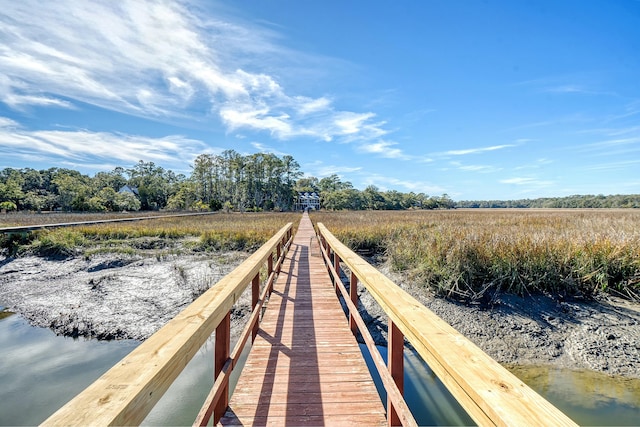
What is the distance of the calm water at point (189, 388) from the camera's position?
3.67 meters

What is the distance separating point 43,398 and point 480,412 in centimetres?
588

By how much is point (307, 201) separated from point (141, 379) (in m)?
77.2

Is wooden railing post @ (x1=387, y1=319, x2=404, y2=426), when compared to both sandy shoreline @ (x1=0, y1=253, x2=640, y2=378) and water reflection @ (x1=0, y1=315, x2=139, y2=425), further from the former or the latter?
water reflection @ (x1=0, y1=315, x2=139, y2=425)

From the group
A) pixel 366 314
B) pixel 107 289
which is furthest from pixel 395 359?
pixel 107 289

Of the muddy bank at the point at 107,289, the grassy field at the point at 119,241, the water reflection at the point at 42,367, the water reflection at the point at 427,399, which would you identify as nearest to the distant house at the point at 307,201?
the grassy field at the point at 119,241

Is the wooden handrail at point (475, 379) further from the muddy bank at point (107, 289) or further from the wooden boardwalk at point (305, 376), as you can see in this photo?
the muddy bank at point (107, 289)

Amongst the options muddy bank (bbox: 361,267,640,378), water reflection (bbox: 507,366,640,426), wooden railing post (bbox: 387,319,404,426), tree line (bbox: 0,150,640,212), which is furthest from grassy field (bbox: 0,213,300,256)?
tree line (bbox: 0,150,640,212)

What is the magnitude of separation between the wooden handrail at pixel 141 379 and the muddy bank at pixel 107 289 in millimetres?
5603

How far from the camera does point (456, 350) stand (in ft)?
3.89

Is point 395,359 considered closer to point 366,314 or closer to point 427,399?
point 427,399

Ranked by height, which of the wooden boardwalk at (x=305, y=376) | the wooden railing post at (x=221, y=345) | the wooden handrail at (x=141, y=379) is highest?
the wooden handrail at (x=141, y=379)

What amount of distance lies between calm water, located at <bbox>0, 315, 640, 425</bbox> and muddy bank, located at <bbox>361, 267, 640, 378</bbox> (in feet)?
1.01

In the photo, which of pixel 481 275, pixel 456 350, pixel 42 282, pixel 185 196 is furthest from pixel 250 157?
pixel 456 350

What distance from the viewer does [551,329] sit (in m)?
5.27
